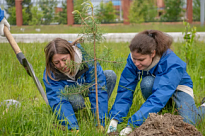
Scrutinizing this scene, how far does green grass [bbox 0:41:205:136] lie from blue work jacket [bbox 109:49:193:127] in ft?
0.42

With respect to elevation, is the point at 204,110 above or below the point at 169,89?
below

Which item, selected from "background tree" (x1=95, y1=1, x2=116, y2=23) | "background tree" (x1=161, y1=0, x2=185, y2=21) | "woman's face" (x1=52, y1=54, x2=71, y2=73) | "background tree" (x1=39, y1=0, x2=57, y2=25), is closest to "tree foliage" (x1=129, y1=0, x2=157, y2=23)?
"background tree" (x1=161, y1=0, x2=185, y2=21)

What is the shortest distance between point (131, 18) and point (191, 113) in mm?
10133

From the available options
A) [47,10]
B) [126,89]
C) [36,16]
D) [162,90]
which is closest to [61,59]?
[126,89]

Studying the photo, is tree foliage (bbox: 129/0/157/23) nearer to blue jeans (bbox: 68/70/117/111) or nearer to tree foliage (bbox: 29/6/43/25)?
tree foliage (bbox: 29/6/43/25)

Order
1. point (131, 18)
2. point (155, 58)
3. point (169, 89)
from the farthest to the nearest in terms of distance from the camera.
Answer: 1. point (131, 18)
2. point (155, 58)
3. point (169, 89)

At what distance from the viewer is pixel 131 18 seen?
11.7 m

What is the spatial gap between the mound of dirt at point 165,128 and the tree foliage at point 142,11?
1020 centimetres

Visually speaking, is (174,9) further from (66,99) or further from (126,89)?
(66,99)

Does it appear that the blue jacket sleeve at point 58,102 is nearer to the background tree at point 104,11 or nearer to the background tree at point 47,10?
the background tree at point 104,11

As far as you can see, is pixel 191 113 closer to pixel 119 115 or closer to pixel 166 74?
pixel 166 74

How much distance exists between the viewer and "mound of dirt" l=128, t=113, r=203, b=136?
4.47ft

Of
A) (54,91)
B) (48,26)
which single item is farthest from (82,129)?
(48,26)

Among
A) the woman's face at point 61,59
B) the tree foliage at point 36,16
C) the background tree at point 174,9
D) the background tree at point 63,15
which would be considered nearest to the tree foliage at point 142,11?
the background tree at point 174,9
